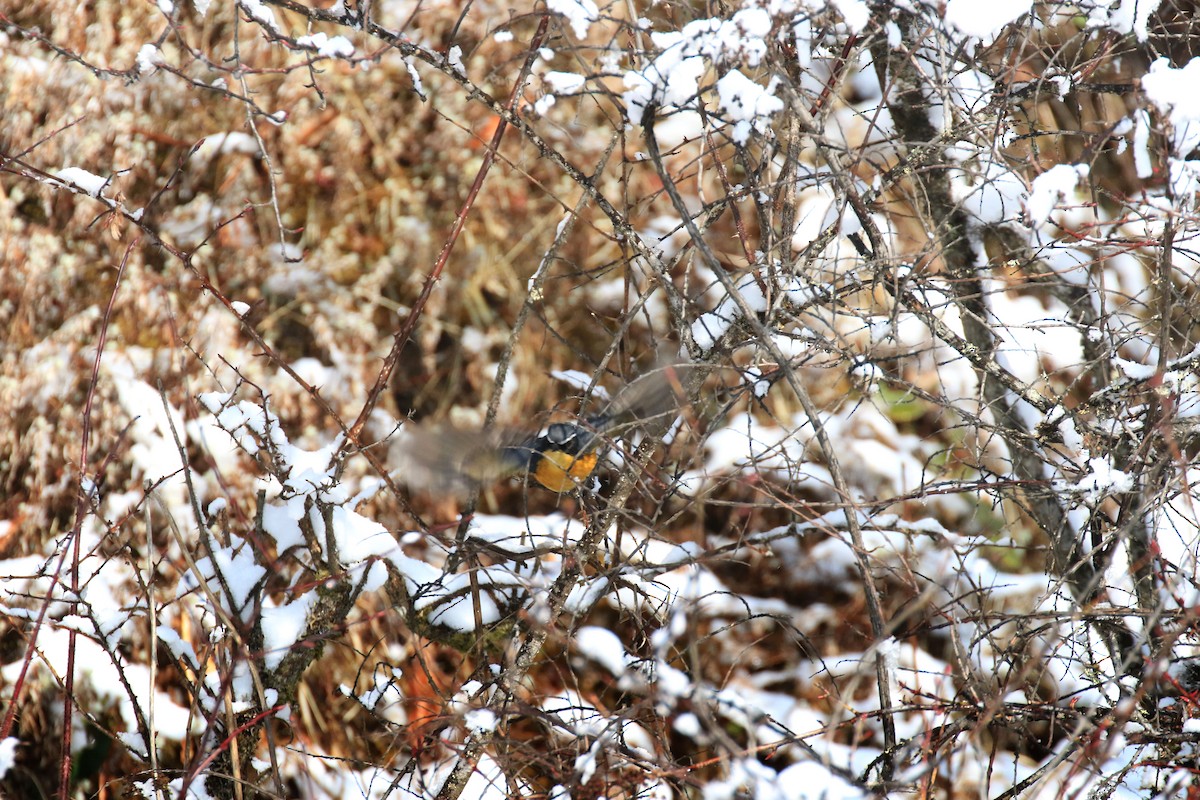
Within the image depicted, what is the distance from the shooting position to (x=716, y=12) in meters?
2.16

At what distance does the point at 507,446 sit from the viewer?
2652mm

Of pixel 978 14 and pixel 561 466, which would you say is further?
pixel 561 466

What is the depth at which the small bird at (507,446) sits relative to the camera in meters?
2.44

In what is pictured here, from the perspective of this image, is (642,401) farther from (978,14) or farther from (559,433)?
(978,14)

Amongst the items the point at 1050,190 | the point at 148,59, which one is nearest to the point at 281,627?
the point at 148,59

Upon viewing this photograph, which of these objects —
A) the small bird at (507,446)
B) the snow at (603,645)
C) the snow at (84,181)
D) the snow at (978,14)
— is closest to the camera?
the snow at (978,14)

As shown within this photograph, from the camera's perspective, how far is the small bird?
244 centimetres

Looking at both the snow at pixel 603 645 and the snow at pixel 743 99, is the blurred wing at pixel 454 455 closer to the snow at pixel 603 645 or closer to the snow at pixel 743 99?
the snow at pixel 603 645

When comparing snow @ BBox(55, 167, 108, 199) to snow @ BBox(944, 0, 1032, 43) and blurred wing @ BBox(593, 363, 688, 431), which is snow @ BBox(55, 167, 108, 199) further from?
snow @ BBox(944, 0, 1032, 43)

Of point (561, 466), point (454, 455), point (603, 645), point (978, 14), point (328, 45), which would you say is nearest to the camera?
point (978, 14)

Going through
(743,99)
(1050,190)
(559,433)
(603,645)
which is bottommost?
(603,645)

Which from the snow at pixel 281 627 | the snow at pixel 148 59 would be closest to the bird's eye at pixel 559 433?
the snow at pixel 281 627

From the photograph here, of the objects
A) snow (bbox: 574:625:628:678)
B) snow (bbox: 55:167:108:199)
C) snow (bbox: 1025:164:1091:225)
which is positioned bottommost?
snow (bbox: 574:625:628:678)

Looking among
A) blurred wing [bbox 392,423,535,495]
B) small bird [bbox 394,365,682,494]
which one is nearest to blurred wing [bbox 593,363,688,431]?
small bird [bbox 394,365,682,494]
